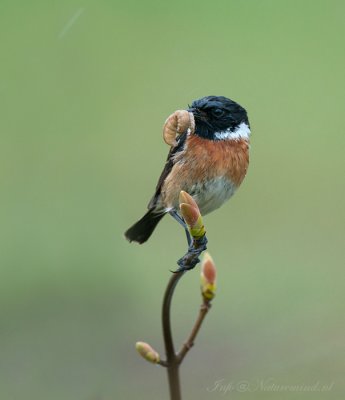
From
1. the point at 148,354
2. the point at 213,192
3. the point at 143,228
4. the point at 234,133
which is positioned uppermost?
the point at 234,133

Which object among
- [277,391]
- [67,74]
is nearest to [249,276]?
[277,391]

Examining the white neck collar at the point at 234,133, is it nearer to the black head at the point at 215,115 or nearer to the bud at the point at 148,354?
the black head at the point at 215,115

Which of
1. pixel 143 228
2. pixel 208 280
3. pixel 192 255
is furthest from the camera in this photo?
pixel 143 228

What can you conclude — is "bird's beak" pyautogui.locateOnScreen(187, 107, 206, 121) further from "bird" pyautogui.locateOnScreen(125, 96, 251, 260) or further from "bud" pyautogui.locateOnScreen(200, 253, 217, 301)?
"bud" pyautogui.locateOnScreen(200, 253, 217, 301)

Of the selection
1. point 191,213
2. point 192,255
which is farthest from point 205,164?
point 191,213

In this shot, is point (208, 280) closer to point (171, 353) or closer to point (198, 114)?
point (171, 353)

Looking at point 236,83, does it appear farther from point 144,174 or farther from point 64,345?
point 64,345
